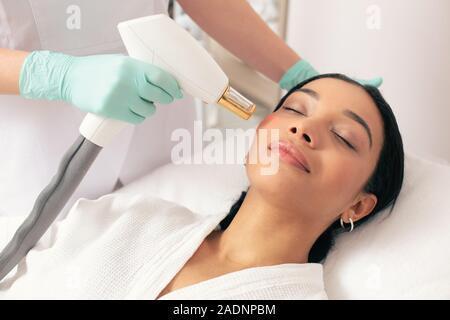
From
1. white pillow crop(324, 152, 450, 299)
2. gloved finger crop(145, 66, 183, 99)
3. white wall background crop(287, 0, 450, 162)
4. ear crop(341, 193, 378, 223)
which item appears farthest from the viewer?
white wall background crop(287, 0, 450, 162)

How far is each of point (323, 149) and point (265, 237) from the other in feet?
0.76

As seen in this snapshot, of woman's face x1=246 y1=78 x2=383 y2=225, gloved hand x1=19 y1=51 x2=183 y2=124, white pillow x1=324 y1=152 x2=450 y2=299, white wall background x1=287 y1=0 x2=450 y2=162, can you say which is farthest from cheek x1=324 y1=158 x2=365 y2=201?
white wall background x1=287 y1=0 x2=450 y2=162

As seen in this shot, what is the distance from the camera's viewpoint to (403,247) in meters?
1.13

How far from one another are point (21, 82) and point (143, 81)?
0.86 ft

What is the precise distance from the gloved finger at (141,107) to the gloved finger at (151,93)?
0.01 metres

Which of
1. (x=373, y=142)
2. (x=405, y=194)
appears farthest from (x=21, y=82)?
(x=405, y=194)

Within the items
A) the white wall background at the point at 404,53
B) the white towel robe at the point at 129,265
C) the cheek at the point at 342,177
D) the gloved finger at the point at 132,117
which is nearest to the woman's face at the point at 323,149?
the cheek at the point at 342,177

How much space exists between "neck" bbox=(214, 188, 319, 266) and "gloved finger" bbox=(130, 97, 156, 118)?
303 millimetres

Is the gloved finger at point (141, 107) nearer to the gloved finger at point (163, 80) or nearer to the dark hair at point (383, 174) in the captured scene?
the gloved finger at point (163, 80)

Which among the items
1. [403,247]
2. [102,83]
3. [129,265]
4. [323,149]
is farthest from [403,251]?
[102,83]

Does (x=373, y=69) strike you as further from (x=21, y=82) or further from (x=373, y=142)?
(x=21, y=82)

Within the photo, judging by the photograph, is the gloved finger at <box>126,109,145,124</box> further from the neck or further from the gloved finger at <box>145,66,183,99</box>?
the neck

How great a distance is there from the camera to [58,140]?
1.28 metres

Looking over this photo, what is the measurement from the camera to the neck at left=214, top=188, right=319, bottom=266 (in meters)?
1.10
